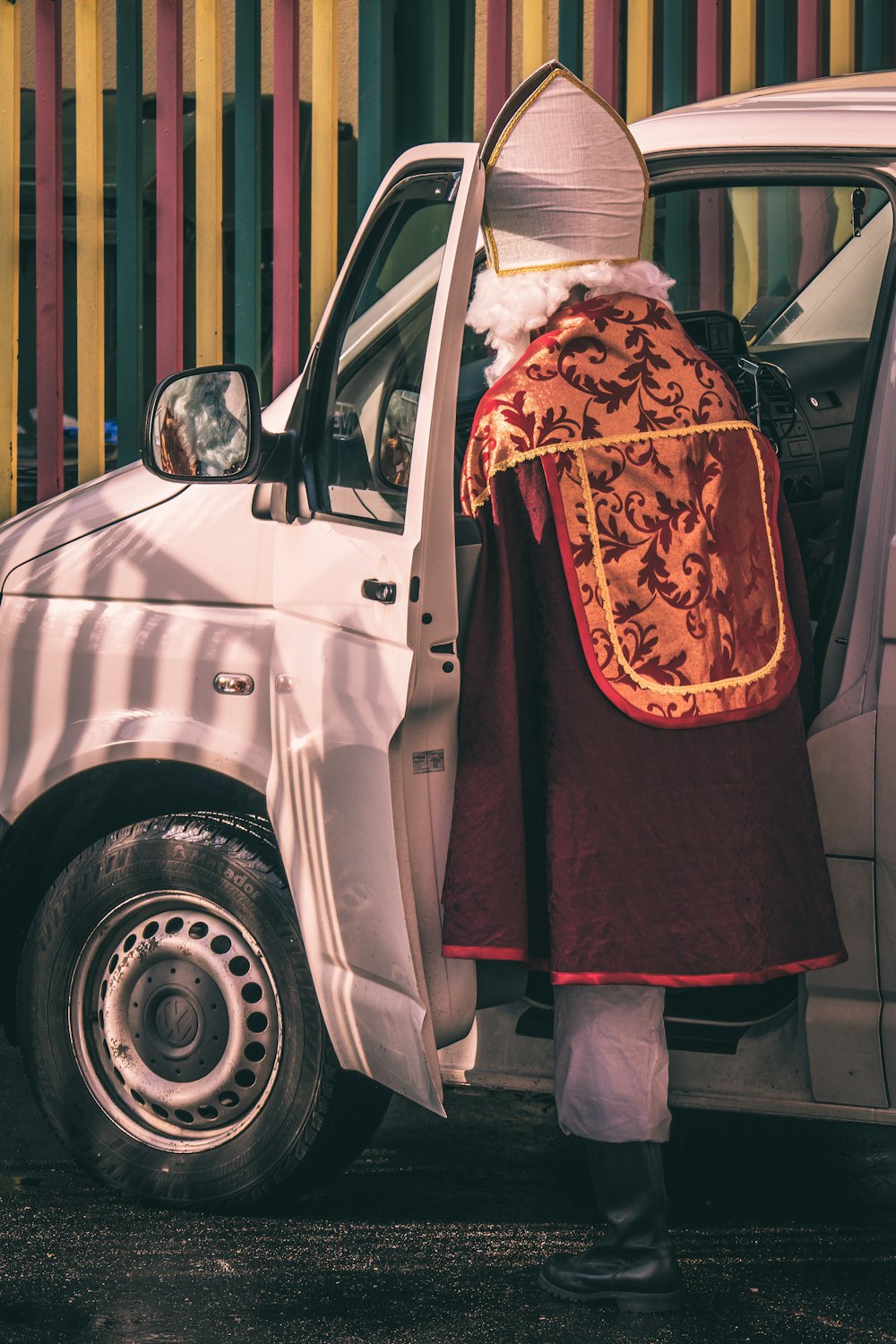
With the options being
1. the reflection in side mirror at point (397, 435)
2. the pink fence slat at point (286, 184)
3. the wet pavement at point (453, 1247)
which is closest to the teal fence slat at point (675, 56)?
the pink fence slat at point (286, 184)

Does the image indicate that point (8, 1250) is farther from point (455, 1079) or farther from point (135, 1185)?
point (455, 1079)

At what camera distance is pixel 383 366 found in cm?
320

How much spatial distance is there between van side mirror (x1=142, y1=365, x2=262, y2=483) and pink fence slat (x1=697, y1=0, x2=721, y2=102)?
2.63m

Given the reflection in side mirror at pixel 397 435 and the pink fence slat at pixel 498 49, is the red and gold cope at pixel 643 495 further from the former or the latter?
the pink fence slat at pixel 498 49

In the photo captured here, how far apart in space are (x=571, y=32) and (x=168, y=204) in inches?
50.5

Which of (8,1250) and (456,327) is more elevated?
(456,327)

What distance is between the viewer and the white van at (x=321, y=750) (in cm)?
286

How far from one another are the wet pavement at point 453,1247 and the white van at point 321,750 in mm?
137

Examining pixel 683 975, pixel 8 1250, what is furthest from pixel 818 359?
pixel 8 1250

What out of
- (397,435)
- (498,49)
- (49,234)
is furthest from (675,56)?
(397,435)

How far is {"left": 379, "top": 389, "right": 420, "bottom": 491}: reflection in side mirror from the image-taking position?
302cm

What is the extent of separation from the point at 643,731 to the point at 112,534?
1.14 m

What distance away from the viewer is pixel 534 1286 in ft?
9.98

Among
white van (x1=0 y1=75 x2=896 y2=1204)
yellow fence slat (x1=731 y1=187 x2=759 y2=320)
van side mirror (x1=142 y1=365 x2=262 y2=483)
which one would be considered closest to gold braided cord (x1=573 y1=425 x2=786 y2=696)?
white van (x1=0 y1=75 x2=896 y2=1204)
